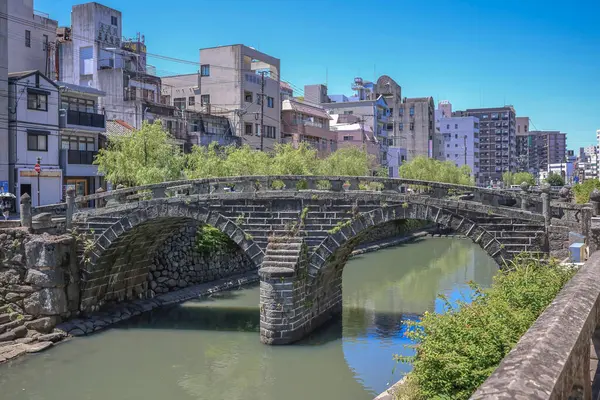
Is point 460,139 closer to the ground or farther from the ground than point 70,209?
farther from the ground

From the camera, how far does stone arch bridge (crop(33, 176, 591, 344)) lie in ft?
54.1

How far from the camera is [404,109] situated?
8075cm

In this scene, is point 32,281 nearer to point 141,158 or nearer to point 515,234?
point 141,158

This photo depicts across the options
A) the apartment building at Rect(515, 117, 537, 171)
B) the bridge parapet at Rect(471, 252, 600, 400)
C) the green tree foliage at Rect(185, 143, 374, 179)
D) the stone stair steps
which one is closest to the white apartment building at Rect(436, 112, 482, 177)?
the apartment building at Rect(515, 117, 537, 171)

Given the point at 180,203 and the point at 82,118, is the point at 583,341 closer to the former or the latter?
the point at 180,203

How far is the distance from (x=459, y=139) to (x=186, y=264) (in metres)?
79.8

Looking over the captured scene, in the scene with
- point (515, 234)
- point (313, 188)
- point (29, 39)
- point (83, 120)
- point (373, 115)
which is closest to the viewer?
point (515, 234)

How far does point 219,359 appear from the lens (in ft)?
59.1

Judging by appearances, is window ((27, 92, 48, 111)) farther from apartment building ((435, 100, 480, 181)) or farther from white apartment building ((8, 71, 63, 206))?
apartment building ((435, 100, 480, 181))

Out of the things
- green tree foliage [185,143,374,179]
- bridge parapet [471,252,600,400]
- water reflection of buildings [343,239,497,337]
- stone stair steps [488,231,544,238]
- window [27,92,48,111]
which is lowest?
water reflection of buildings [343,239,497,337]

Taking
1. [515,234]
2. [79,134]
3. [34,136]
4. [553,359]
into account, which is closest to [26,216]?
[34,136]

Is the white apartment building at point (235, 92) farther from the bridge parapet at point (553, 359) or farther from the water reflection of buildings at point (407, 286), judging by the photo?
the bridge parapet at point (553, 359)

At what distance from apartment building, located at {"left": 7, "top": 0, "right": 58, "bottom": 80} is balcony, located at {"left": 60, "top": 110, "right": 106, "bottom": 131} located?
695cm

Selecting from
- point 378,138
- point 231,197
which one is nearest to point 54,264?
point 231,197
